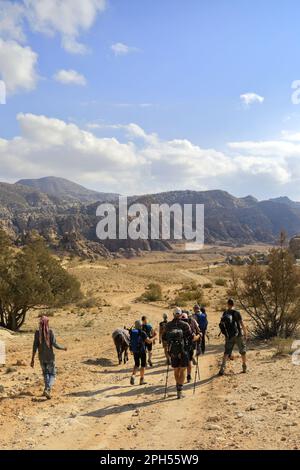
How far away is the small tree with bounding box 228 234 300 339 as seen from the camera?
56.0 feet

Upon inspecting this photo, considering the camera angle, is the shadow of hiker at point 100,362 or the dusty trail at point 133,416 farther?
the shadow of hiker at point 100,362

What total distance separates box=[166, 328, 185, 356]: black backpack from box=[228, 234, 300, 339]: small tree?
7965 mm

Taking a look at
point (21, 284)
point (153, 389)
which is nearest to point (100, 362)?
point (153, 389)

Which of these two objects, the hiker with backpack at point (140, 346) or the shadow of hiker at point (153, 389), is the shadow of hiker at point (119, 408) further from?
the hiker with backpack at point (140, 346)

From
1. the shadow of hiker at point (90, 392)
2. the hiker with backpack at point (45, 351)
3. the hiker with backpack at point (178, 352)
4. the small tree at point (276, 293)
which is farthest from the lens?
the small tree at point (276, 293)

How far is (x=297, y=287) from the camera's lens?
56.6 ft

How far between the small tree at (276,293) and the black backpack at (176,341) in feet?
26.1

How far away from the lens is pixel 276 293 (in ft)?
56.3

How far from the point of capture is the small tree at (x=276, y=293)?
17.1 meters

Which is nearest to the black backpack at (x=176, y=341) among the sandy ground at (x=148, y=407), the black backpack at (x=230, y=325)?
the sandy ground at (x=148, y=407)

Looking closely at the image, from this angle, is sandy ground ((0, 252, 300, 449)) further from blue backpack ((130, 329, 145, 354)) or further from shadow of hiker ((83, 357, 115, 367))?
blue backpack ((130, 329, 145, 354))

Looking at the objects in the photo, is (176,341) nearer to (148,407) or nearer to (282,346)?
(148,407)

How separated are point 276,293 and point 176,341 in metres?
8.54

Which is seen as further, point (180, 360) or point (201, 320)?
point (201, 320)
